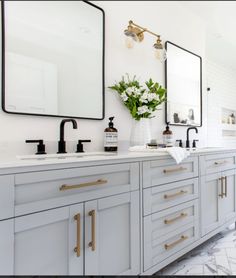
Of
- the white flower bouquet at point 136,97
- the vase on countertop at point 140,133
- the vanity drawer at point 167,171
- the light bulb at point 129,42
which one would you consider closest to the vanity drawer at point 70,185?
the vanity drawer at point 167,171

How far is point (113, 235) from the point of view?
1.29 meters

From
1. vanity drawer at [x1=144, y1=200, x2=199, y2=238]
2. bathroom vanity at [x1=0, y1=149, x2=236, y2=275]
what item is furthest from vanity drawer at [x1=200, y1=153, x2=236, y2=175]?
vanity drawer at [x1=144, y1=200, x2=199, y2=238]

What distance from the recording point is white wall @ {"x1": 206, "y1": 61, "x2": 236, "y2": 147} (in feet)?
13.0

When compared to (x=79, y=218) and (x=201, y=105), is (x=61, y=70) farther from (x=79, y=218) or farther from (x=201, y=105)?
(x=201, y=105)

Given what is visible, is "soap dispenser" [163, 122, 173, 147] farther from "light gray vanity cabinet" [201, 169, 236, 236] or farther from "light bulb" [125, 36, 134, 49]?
"light bulb" [125, 36, 134, 49]

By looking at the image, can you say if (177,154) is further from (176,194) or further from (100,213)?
(100,213)

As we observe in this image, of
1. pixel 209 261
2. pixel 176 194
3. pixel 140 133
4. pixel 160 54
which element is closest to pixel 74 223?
pixel 176 194

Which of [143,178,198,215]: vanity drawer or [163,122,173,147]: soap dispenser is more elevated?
[163,122,173,147]: soap dispenser

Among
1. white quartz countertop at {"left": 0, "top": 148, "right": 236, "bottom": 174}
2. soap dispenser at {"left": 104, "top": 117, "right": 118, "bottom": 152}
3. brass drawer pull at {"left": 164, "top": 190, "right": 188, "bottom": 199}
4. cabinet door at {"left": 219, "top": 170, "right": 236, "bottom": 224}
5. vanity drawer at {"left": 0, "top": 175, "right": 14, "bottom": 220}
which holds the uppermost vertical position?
soap dispenser at {"left": 104, "top": 117, "right": 118, "bottom": 152}

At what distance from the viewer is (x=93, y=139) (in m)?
1.84

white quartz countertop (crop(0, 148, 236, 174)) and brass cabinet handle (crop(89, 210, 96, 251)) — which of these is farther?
brass cabinet handle (crop(89, 210, 96, 251))

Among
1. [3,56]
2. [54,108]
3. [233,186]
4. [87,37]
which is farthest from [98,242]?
[233,186]

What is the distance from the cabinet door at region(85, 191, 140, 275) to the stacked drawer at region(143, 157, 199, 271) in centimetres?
11

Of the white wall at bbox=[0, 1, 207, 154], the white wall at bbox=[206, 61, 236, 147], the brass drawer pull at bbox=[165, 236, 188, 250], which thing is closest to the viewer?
the white wall at bbox=[0, 1, 207, 154]
